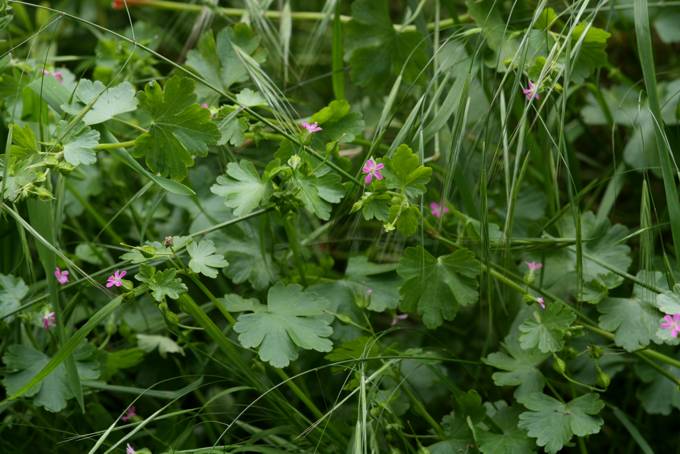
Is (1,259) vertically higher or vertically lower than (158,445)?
higher

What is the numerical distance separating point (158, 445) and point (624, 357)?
2.68 ft

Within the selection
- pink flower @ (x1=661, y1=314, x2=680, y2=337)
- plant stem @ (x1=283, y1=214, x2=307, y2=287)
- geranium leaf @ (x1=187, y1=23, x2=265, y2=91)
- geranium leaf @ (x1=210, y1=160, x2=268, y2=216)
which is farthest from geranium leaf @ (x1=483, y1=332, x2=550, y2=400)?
geranium leaf @ (x1=187, y1=23, x2=265, y2=91)

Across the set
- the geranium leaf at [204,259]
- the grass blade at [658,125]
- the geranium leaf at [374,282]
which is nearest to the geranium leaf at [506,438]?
the geranium leaf at [374,282]

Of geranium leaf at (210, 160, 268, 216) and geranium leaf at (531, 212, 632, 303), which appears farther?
geranium leaf at (531, 212, 632, 303)

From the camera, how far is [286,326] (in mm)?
1204

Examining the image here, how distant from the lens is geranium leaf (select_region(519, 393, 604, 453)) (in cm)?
119

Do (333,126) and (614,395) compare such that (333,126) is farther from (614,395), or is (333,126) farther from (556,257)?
(614,395)

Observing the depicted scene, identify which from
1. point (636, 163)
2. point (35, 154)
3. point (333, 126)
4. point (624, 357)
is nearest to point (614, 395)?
point (624, 357)

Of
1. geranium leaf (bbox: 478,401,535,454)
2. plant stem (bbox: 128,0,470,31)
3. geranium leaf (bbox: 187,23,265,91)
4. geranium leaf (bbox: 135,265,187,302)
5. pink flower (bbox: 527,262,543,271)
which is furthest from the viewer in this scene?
plant stem (bbox: 128,0,470,31)

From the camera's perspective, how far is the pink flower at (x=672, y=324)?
1.14 meters

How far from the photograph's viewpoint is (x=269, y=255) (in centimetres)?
149

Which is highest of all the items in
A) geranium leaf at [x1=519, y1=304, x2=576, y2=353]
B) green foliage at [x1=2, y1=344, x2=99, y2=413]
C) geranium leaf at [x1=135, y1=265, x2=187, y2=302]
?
geranium leaf at [x1=135, y1=265, x2=187, y2=302]

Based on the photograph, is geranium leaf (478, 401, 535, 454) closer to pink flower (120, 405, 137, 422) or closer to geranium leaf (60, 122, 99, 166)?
pink flower (120, 405, 137, 422)

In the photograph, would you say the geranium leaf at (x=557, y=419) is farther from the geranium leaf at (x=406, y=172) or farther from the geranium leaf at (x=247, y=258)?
the geranium leaf at (x=247, y=258)
